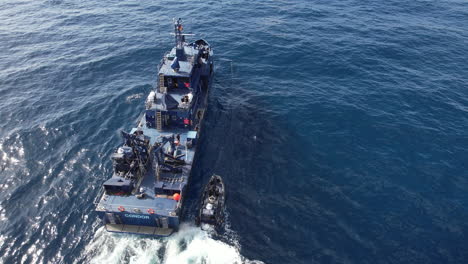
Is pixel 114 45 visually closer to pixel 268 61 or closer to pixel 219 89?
pixel 219 89

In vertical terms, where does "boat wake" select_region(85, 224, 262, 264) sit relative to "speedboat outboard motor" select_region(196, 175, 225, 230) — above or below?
below

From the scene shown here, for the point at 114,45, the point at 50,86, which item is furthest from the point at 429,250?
the point at 114,45

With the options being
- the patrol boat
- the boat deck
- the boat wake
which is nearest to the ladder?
the patrol boat

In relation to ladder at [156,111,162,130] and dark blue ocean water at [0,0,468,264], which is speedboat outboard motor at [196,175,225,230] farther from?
ladder at [156,111,162,130]

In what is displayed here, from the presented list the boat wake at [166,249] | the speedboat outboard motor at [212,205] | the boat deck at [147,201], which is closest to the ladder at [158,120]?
the boat deck at [147,201]

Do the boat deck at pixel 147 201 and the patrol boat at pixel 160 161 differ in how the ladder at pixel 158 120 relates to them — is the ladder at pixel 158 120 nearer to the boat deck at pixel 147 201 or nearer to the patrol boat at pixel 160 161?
the patrol boat at pixel 160 161

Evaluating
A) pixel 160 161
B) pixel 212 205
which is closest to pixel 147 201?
pixel 160 161

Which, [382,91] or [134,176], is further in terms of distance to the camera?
[382,91]
